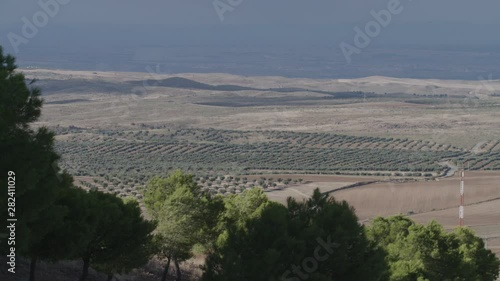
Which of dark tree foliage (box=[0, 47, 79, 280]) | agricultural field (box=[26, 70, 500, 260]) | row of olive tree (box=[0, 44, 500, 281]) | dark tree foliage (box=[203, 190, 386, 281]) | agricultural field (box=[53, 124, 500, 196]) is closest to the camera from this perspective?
dark tree foliage (box=[0, 47, 79, 280])

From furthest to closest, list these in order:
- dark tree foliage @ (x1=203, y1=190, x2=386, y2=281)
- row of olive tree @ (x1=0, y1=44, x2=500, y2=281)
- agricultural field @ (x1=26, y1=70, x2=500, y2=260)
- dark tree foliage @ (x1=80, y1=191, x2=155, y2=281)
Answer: agricultural field @ (x1=26, y1=70, x2=500, y2=260)
dark tree foliage @ (x1=80, y1=191, x2=155, y2=281)
dark tree foliage @ (x1=203, y1=190, x2=386, y2=281)
row of olive tree @ (x1=0, y1=44, x2=500, y2=281)

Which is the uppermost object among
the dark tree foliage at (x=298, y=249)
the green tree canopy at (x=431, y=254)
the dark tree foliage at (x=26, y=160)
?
the dark tree foliage at (x=26, y=160)

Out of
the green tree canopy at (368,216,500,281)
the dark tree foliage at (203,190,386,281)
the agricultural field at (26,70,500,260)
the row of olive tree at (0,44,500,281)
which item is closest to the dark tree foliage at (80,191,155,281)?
the row of olive tree at (0,44,500,281)

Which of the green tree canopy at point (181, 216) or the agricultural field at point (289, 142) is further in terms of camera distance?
the agricultural field at point (289, 142)

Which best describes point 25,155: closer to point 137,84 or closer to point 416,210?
point 416,210

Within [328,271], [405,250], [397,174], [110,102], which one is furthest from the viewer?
[110,102]

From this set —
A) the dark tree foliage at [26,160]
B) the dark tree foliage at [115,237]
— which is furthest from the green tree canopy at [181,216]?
the dark tree foliage at [26,160]

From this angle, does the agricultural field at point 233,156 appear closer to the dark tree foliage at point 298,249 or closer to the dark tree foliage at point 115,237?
the dark tree foliage at point 115,237

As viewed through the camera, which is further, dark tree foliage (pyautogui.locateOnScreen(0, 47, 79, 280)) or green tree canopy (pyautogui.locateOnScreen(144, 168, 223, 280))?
green tree canopy (pyautogui.locateOnScreen(144, 168, 223, 280))

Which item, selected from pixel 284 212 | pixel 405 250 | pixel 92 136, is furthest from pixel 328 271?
pixel 92 136

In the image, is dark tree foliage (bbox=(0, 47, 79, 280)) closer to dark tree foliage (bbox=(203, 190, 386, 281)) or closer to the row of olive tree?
the row of olive tree

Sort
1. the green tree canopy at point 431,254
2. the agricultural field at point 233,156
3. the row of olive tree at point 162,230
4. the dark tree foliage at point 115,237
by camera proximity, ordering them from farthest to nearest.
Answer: the agricultural field at point 233,156 → the green tree canopy at point 431,254 → the dark tree foliage at point 115,237 → the row of olive tree at point 162,230
